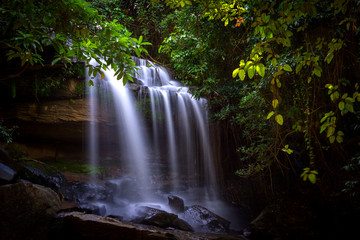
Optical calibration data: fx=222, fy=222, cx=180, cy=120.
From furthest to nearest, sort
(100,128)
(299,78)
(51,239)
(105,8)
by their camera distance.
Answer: (105,8) < (100,128) < (299,78) < (51,239)

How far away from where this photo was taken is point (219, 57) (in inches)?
234

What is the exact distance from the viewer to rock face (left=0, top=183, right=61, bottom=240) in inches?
128

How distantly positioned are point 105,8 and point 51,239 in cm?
880


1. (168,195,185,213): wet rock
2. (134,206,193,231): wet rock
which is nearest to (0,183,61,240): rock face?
(134,206,193,231): wet rock

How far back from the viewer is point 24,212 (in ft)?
11.1

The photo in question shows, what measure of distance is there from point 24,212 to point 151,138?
5.20m

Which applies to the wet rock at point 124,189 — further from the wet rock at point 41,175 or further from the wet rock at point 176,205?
the wet rock at point 41,175

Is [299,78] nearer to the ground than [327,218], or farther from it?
farther from it

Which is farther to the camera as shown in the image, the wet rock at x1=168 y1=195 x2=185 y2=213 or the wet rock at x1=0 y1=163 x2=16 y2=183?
the wet rock at x1=168 y1=195 x2=185 y2=213

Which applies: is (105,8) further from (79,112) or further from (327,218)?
(327,218)

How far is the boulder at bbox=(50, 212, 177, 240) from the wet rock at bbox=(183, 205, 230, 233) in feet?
5.99

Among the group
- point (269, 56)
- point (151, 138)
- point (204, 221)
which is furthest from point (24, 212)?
point (151, 138)

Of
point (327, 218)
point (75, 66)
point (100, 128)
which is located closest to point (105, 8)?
point (75, 66)

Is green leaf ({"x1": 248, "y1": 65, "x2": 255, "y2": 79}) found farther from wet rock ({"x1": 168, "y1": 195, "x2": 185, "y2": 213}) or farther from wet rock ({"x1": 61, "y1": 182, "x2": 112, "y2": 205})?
wet rock ({"x1": 168, "y1": 195, "x2": 185, "y2": 213})
